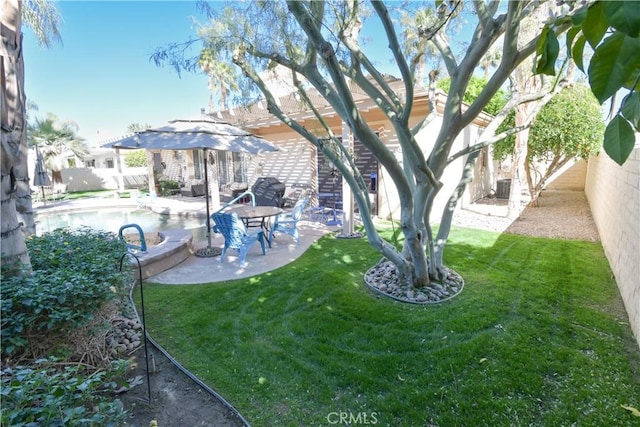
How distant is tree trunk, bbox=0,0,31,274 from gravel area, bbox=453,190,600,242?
875 cm

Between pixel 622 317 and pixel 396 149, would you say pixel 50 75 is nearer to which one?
pixel 396 149

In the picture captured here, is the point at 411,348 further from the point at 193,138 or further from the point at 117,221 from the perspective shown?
the point at 117,221

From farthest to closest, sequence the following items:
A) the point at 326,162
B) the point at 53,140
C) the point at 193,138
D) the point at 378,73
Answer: the point at 53,140
the point at 326,162
the point at 193,138
the point at 378,73

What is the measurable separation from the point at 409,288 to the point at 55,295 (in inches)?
147

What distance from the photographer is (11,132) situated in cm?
314

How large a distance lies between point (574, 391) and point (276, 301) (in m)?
3.19

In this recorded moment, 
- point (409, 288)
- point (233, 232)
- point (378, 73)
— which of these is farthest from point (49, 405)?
point (233, 232)

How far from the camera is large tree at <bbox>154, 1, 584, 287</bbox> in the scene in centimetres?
300

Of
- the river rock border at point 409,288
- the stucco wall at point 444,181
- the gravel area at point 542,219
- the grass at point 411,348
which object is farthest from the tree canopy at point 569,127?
the river rock border at point 409,288

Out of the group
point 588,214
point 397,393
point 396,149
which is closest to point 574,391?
point 397,393

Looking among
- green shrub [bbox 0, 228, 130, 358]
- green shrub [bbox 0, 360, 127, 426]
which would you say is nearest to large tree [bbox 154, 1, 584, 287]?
green shrub [bbox 0, 228, 130, 358]

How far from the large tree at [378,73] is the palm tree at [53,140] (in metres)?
21.9

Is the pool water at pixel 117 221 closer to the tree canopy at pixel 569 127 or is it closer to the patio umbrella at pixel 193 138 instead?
the patio umbrella at pixel 193 138

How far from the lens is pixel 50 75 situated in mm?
9023
